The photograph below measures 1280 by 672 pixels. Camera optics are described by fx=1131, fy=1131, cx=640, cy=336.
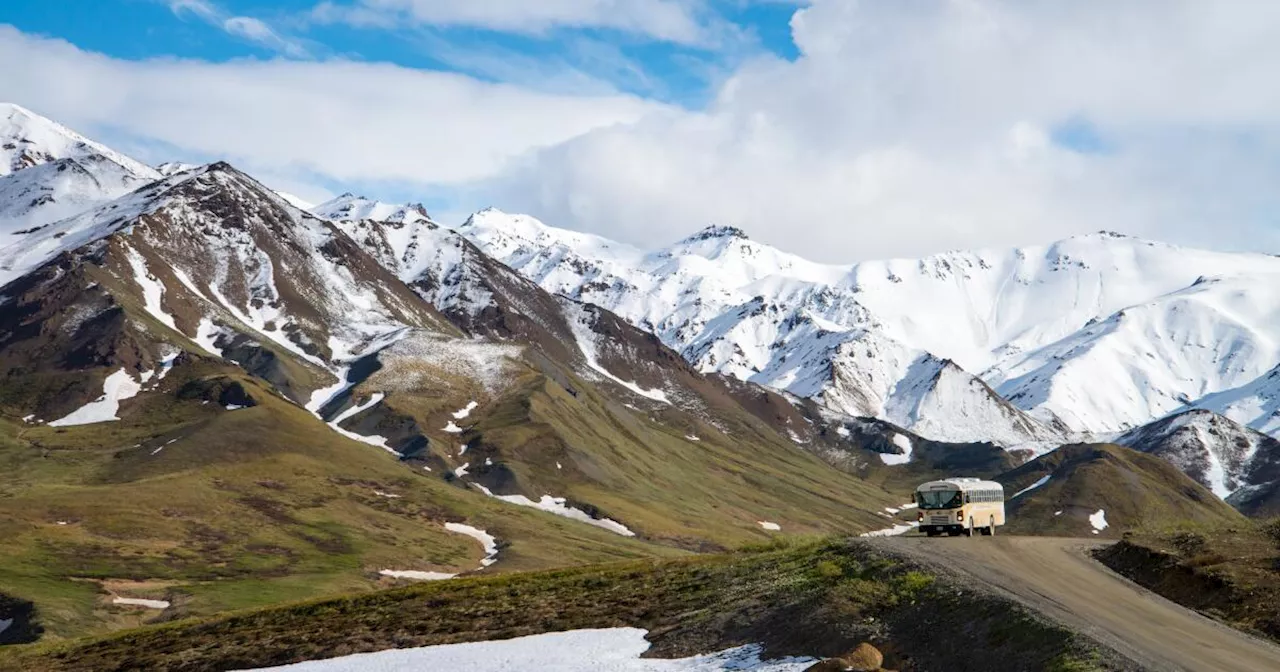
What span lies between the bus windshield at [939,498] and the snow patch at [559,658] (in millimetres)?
32262

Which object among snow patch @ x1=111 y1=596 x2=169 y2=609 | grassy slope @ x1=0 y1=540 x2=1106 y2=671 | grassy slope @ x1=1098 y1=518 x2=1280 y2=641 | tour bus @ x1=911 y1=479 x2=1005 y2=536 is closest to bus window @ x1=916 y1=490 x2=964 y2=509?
tour bus @ x1=911 y1=479 x2=1005 y2=536

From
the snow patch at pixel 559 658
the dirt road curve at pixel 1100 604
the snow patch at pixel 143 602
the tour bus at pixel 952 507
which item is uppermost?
the tour bus at pixel 952 507

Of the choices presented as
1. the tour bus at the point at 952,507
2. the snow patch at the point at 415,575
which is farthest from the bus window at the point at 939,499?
the snow patch at the point at 415,575

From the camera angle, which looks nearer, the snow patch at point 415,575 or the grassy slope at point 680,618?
the grassy slope at point 680,618

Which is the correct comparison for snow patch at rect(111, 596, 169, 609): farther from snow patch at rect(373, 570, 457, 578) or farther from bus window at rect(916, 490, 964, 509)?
bus window at rect(916, 490, 964, 509)

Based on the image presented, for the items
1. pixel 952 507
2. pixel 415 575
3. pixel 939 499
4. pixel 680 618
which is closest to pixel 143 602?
pixel 415 575

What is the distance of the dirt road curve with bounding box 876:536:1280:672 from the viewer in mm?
33781

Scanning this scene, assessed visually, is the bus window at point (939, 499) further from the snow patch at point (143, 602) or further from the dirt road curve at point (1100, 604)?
the snow patch at point (143, 602)

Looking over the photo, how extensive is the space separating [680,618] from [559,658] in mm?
6371

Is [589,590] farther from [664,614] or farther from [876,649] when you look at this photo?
[876,649]

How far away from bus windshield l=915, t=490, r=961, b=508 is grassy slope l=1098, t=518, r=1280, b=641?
13.0 metres

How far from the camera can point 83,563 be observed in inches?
6550

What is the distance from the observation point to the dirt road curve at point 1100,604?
33.8 meters

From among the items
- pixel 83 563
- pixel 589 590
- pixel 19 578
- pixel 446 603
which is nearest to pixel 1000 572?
pixel 589 590
